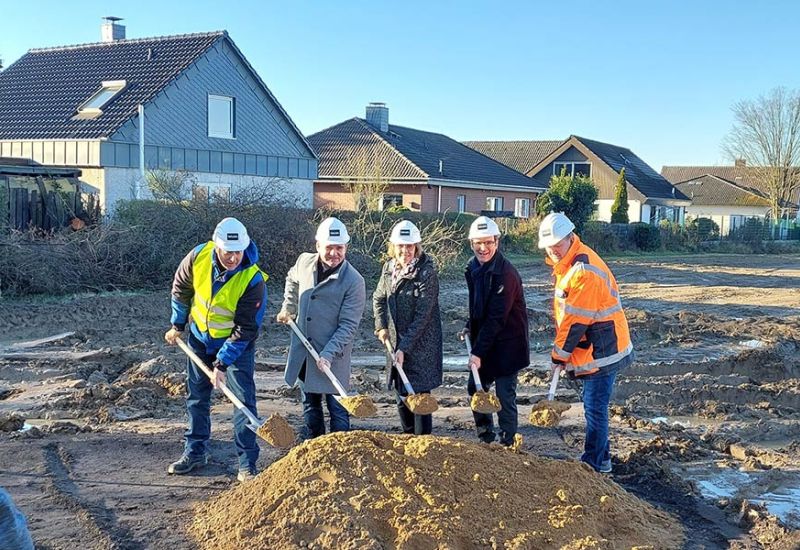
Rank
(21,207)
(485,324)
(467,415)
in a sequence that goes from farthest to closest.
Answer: (21,207) < (467,415) < (485,324)

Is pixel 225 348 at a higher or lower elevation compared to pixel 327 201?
lower

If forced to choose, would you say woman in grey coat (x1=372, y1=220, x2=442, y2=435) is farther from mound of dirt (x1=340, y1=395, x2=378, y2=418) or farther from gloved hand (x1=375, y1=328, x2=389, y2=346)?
mound of dirt (x1=340, y1=395, x2=378, y2=418)

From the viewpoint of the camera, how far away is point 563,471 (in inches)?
210

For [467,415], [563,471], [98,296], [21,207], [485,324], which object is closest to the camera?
[563,471]

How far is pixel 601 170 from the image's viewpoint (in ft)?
160

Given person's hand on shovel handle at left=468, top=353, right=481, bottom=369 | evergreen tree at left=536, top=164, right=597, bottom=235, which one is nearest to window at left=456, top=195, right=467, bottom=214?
evergreen tree at left=536, top=164, right=597, bottom=235

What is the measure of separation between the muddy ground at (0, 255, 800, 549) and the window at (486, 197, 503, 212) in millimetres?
21957

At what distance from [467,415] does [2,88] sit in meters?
23.8

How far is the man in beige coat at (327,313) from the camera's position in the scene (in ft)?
19.5

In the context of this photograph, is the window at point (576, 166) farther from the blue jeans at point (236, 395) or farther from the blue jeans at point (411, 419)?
the blue jeans at point (236, 395)

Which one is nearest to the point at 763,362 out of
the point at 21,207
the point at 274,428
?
the point at 274,428

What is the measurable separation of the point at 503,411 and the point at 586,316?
45.5 inches

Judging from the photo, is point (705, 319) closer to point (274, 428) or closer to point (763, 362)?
point (763, 362)

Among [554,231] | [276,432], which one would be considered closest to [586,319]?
[554,231]
